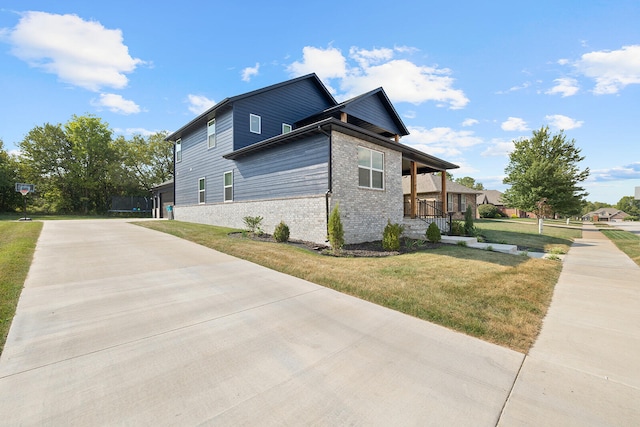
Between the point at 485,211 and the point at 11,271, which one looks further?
Result: the point at 485,211

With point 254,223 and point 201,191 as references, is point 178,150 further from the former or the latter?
point 254,223

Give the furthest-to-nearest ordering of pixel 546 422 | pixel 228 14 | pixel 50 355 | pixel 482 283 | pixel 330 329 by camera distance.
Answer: pixel 228 14
pixel 482 283
pixel 330 329
pixel 50 355
pixel 546 422

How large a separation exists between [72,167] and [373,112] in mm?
34685

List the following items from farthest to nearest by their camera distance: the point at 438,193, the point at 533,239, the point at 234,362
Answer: the point at 438,193, the point at 533,239, the point at 234,362

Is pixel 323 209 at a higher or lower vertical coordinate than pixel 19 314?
A: higher

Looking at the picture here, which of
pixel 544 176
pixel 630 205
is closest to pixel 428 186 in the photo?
pixel 544 176

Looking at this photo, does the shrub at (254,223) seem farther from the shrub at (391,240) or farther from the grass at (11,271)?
the grass at (11,271)

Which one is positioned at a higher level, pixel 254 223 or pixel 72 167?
pixel 72 167

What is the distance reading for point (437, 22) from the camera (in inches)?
356

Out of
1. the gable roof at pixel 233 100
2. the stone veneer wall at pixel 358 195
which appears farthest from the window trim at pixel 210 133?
the stone veneer wall at pixel 358 195

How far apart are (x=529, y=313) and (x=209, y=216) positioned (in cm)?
1557

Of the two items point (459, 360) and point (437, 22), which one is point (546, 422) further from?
point (437, 22)

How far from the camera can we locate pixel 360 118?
48.1 ft

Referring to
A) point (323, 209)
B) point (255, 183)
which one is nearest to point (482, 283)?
point (323, 209)
